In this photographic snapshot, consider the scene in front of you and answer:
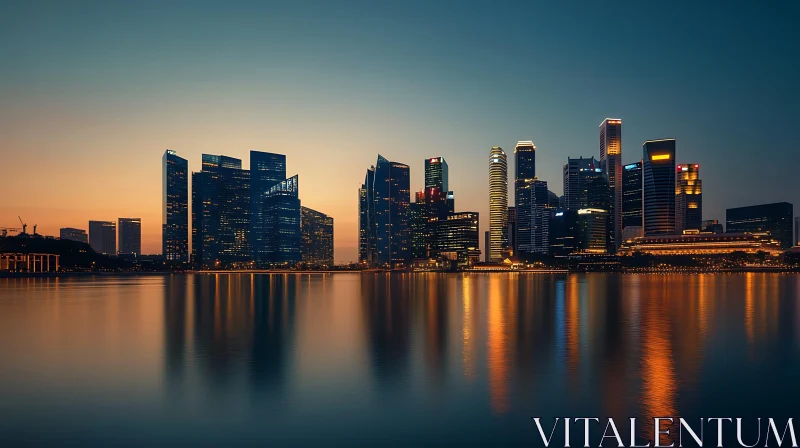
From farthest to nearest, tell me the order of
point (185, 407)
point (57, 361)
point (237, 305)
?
point (237, 305) → point (57, 361) → point (185, 407)

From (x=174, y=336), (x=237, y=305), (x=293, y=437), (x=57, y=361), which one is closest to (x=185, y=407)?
(x=293, y=437)

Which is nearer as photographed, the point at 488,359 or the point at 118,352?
the point at 488,359

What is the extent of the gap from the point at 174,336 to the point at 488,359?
2242cm

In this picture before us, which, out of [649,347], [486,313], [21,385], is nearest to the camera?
[21,385]

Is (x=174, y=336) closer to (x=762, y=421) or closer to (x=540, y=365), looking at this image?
(x=540, y=365)

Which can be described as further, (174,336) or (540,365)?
(174,336)

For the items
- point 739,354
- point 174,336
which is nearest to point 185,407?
point 174,336

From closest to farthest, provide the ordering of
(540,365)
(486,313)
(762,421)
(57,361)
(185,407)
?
(762,421) → (185,407) → (540,365) → (57,361) → (486,313)

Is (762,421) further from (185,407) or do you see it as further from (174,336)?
(174,336)

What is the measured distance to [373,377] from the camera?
2514cm

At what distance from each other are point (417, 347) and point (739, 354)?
1802 cm

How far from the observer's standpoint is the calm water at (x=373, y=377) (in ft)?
59.0

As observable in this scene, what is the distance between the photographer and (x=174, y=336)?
38375mm

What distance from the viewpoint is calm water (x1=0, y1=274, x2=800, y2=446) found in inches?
707
